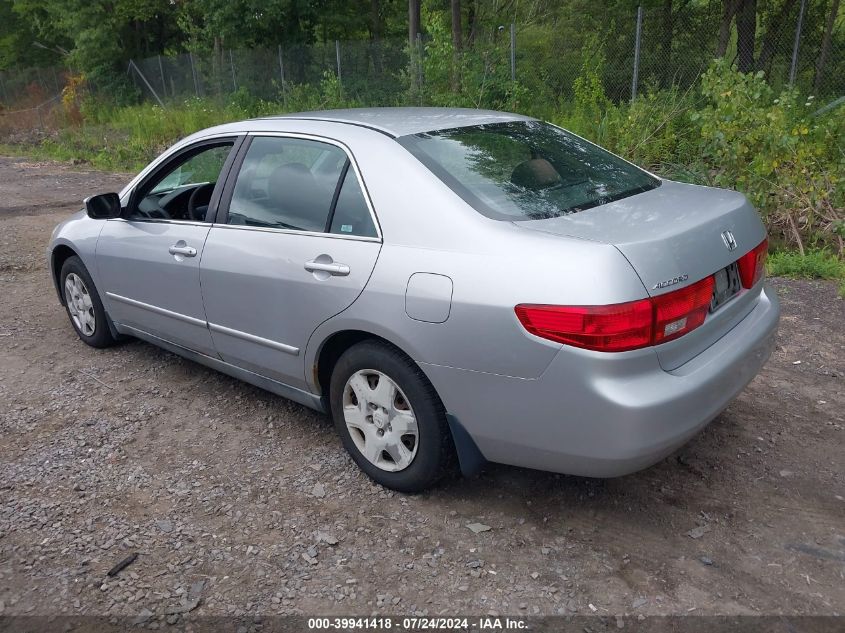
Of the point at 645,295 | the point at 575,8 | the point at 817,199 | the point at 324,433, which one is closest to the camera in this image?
the point at 645,295

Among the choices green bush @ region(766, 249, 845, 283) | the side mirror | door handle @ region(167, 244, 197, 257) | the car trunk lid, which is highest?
the car trunk lid

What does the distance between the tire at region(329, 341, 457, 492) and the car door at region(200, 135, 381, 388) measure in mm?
255

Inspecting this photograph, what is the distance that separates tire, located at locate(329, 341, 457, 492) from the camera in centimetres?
315

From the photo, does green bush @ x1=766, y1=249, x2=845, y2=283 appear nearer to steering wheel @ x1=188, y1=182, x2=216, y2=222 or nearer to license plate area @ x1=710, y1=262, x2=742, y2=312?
license plate area @ x1=710, y1=262, x2=742, y2=312

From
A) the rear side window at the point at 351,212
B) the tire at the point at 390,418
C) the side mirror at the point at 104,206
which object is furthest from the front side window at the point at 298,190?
the side mirror at the point at 104,206

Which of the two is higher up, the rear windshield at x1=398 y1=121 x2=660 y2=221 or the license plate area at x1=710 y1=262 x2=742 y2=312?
the rear windshield at x1=398 y1=121 x2=660 y2=221

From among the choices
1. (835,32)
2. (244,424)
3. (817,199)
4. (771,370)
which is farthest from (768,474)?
(835,32)

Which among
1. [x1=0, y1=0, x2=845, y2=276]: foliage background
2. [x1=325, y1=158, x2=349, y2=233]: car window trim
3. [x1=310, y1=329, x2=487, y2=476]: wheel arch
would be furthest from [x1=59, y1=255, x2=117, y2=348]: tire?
[x1=0, y1=0, x2=845, y2=276]: foliage background

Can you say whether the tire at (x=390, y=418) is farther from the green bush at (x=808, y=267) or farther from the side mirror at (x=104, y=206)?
the green bush at (x=808, y=267)

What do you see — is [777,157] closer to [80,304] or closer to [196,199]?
[196,199]

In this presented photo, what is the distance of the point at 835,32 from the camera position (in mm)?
11406

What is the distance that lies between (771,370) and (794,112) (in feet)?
14.5

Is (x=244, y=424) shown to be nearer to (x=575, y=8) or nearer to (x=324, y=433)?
(x=324, y=433)

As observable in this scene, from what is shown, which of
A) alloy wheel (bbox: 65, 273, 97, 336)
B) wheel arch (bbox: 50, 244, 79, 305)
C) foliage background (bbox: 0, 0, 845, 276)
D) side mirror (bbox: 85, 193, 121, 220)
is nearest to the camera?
side mirror (bbox: 85, 193, 121, 220)
